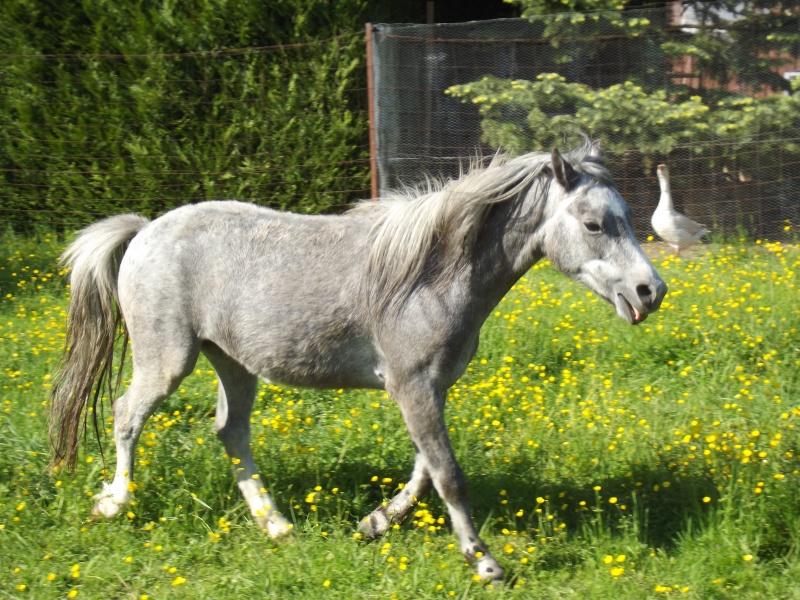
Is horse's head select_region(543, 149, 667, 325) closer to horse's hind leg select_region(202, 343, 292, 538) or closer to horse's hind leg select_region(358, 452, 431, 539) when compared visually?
horse's hind leg select_region(358, 452, 431, 539)

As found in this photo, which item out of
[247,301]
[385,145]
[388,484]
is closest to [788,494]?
[388,484]

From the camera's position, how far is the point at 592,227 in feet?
12.8

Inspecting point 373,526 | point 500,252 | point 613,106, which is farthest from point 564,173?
point 613,106

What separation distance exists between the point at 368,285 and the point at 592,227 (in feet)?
3.47

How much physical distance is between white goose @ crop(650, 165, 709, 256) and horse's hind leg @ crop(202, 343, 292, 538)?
4.98 meters

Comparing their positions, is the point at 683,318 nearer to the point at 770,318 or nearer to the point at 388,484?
the point at 770,318

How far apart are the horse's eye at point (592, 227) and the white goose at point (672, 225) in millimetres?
4757

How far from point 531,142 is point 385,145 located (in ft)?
5.26

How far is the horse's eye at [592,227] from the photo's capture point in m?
3.88

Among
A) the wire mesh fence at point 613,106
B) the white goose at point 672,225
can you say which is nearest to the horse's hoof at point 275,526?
the wire mesh fence at point 613,106

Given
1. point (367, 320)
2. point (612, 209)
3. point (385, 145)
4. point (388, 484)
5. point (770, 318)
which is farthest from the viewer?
point (385, 145)

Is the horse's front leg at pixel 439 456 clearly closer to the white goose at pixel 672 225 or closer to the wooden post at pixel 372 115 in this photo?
the wooden post at pixel 372 115

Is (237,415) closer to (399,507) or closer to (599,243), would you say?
(399,507)

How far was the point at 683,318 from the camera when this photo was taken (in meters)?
6.60
